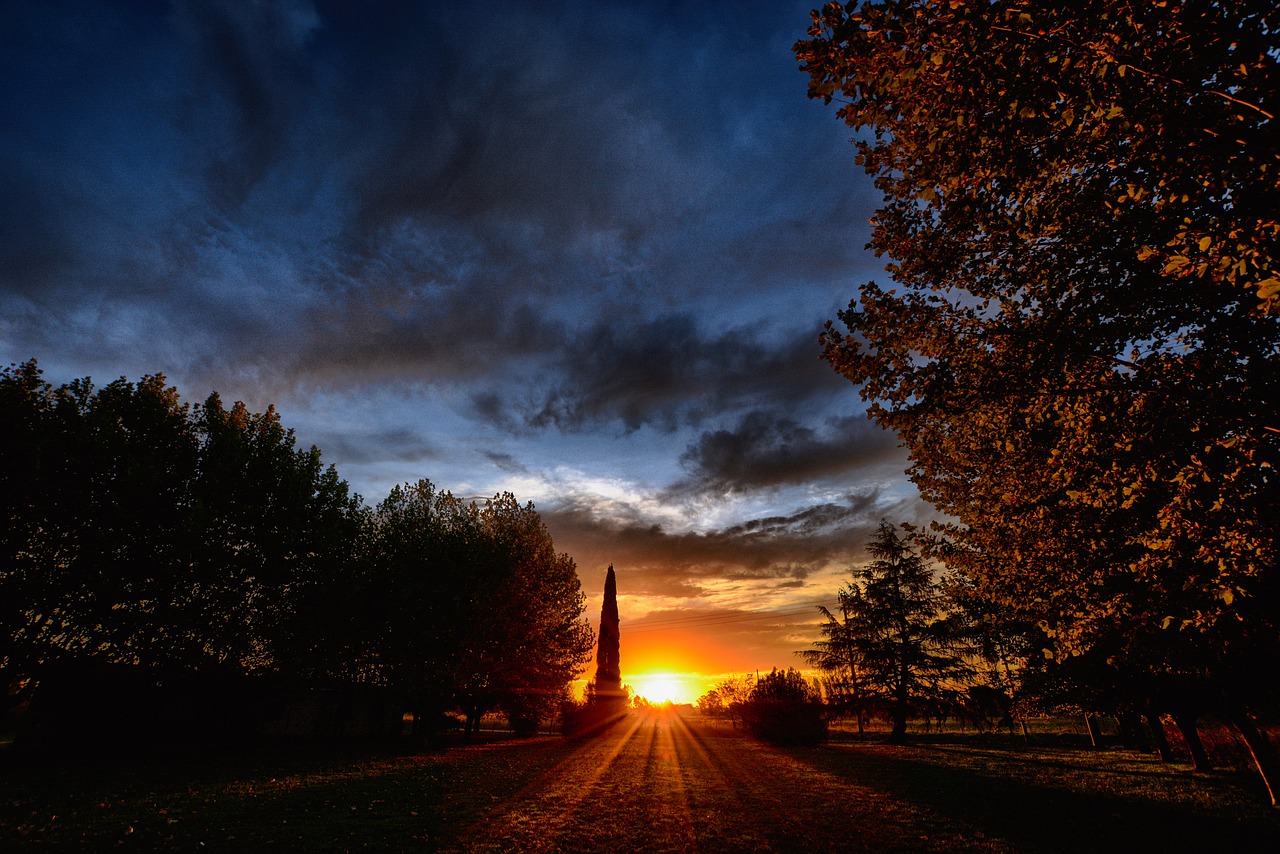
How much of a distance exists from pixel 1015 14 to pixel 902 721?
3924 centimetres

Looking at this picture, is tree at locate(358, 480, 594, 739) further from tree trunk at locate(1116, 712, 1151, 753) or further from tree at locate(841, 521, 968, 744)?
tree trunk at locate(1116, 712, 1151, 753)

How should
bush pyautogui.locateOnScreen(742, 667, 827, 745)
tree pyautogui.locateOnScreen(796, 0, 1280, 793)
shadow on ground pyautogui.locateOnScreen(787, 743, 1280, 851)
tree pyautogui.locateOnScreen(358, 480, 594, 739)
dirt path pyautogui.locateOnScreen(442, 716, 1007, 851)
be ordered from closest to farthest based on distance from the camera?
tree pyautogui.locateOnScreen(796, 0, 1280, 793) < dirt path pyautogui.locateOnScreen(442, 716, 1007, 851) < shadow on ground pyautogui.locateOnScreen(787, 743, 1280, 851) < tree pyautogui.locateOnScreen(358, 480, 594, 739) < bush pyautogui.locateOnScreen(742, 667, 827, 745)

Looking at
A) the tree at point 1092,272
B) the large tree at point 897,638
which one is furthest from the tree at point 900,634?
the tree at point 1092,272

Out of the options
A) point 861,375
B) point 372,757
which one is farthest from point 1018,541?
point 372,757

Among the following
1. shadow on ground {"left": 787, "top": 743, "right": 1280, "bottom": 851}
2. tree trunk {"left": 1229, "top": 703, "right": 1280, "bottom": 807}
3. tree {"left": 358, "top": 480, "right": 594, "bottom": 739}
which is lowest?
shadow on ground {"left": 787, "top": 743, "right": 1280, "bottom": 851}

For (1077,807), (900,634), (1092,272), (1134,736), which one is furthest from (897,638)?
(1092,272)

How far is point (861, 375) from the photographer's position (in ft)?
24.2

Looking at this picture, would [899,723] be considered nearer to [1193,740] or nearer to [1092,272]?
[1193,740]

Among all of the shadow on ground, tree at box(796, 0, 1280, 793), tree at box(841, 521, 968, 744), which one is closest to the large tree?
tree at box(841, 521, 968, 744)

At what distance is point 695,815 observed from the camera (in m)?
11.3

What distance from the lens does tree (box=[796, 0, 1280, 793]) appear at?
4.32 m

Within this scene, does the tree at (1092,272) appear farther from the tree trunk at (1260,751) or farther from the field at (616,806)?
the tree trunk at (1260,751)

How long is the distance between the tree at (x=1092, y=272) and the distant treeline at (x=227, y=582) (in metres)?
23.7

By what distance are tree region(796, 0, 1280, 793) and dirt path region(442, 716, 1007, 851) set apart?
519cm
